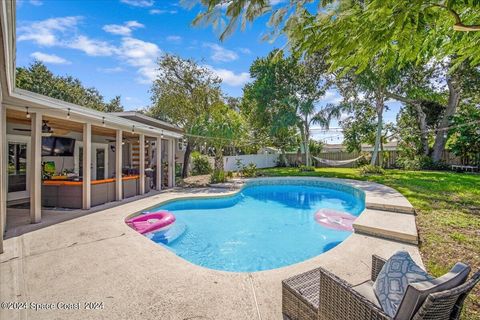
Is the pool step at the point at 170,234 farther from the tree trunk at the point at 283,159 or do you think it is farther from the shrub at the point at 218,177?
the tree trunk at the point at 283,159

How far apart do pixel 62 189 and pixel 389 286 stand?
797cm

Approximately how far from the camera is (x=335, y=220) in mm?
7152

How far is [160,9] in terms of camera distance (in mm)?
5891

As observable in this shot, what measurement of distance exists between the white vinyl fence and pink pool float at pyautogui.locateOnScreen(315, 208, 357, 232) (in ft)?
36.7

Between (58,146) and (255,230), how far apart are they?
8.75 metres

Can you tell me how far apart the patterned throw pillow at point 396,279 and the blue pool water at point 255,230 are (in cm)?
310

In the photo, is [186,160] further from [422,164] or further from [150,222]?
[422,164]

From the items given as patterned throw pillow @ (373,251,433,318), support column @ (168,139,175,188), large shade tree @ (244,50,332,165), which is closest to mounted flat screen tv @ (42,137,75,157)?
support column @ (168,139,175,188)

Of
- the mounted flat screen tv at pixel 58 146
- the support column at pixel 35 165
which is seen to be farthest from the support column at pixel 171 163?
the support column at pixel 35 165

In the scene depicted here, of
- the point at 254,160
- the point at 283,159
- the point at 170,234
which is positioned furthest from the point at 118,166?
the point at 283,159

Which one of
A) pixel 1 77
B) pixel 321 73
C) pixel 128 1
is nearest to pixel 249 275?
pixel 1 77

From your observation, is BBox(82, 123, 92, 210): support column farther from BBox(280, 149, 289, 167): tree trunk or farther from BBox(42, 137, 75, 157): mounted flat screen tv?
BBox(280, 149, 289, 167): tree trunk

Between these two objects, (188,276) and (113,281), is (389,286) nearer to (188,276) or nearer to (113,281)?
(188,276)

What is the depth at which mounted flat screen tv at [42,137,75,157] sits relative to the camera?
927 cm
